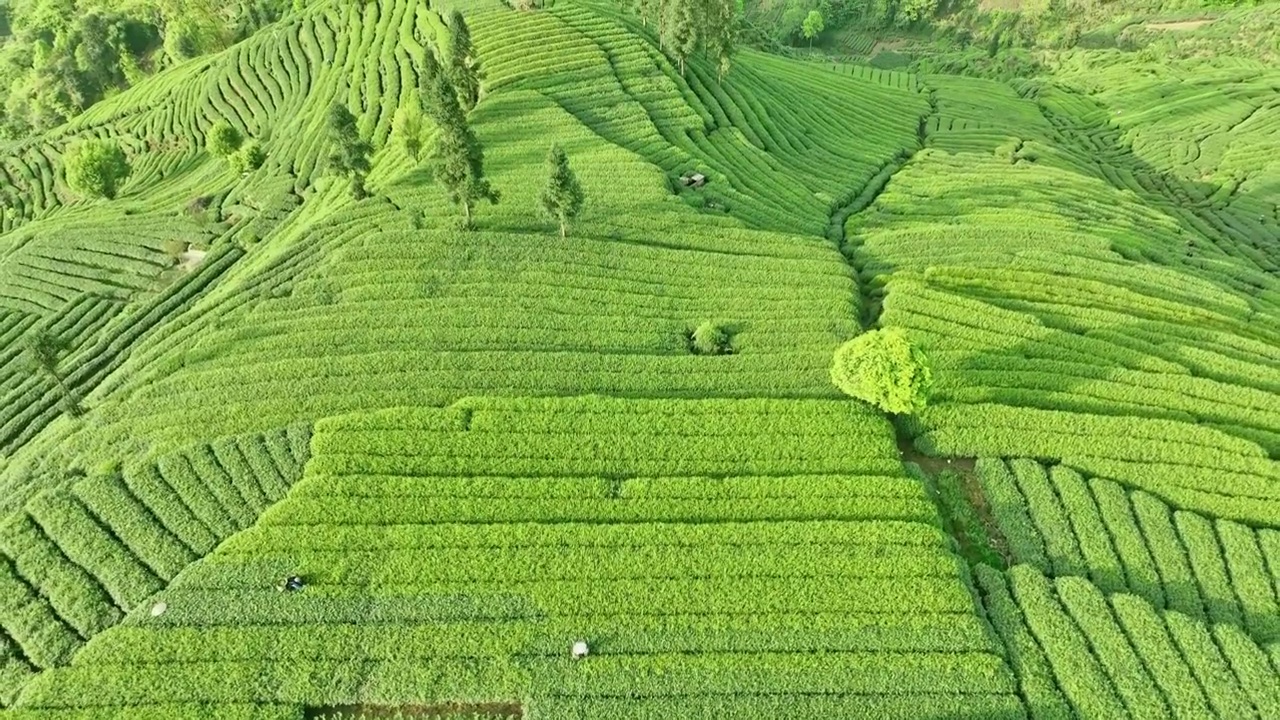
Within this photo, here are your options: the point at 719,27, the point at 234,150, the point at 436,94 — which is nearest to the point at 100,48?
the point at 234,150

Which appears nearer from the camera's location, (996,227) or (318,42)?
(996,227)

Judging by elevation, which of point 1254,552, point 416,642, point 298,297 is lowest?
point 1254,552

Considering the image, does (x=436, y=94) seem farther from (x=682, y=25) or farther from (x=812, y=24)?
(x=812, y=24)

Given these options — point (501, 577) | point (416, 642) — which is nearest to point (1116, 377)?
point (501, 577)

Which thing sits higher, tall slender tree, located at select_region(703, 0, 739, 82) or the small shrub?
tall slender tree, located at select_region(703, 0, 739, 82)

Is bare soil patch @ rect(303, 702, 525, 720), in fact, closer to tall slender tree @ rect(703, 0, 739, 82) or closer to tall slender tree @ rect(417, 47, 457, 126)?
tall slender tree @ rect(417, 47, 457, 126)

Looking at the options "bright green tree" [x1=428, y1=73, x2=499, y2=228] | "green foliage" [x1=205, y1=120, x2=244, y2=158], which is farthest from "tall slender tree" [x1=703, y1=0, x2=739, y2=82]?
"green foliage" [x1=205, y1=120, x2=244, y2=158]

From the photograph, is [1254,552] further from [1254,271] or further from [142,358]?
[142,358]
